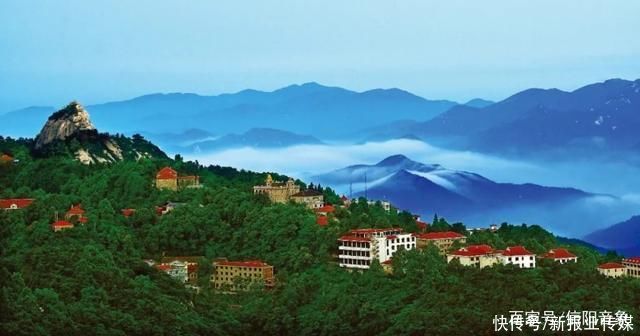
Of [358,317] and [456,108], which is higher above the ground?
[456,108]

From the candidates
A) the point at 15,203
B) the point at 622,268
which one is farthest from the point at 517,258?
the point at 15,203

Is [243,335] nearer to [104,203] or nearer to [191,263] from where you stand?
[191,263]

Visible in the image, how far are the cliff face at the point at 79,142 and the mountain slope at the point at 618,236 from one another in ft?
28.9

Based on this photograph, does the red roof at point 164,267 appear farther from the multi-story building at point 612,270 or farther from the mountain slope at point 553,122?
the mountain slope at point 553,122

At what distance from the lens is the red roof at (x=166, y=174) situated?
23031mm

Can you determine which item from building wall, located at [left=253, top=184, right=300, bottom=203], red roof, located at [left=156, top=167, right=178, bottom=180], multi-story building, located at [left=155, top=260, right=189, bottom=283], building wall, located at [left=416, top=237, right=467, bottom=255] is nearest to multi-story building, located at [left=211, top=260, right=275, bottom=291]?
multi-story building, located at [left=155, top=260, right=189, bottom=283]

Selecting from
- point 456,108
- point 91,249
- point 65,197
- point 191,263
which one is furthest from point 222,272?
point 456,108

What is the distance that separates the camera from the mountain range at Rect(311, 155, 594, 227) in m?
32.2

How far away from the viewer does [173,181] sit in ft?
75.3

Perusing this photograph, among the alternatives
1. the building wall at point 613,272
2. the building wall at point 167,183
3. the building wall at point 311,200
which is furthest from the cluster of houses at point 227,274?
the building wall at point 167,183

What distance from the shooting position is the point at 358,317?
16125 millimetres

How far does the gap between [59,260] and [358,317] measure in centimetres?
357

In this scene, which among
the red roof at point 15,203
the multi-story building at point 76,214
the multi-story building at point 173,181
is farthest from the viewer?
the multi-story building at point 173,181

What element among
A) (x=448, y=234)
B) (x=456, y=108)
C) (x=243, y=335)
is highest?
(x=456, y=108)
